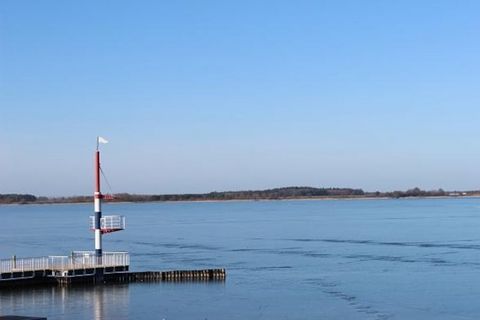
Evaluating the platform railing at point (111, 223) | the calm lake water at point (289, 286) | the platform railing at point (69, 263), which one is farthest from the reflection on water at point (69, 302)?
the platform railing at point (111, 223)

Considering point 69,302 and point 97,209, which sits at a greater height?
point 97,209

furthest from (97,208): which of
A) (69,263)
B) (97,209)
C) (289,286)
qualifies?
(289,286)

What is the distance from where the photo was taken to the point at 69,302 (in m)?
44.7

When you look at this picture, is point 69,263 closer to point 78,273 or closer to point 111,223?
point 78,273

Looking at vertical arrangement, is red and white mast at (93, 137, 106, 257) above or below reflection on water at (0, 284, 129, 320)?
above

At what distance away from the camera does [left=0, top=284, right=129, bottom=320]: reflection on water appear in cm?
4091

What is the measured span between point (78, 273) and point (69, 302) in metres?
6.45

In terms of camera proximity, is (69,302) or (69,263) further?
(69,263)

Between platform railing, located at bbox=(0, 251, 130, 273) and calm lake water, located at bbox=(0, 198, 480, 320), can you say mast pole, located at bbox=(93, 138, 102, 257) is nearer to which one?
platform railing, located at bbox=(0, 251, 130, 273)

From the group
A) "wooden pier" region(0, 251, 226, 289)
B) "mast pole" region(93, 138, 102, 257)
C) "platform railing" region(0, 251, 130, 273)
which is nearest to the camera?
"wooden pier" region(0, 251, 226, 289)

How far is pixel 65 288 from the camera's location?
49.2 m

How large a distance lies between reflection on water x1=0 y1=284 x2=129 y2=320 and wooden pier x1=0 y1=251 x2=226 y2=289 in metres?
0.98

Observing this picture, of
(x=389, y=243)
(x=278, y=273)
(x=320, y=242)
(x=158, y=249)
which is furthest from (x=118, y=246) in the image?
(x=278, y=273)

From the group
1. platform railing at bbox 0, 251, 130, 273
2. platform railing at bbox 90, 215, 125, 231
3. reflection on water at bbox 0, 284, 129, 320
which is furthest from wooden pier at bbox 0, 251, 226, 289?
platform railing at bbox 90, 215, 125, 231
